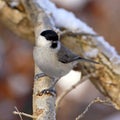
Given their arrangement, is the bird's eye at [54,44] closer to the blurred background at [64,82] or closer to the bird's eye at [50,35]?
the bird's eye at [50,35]

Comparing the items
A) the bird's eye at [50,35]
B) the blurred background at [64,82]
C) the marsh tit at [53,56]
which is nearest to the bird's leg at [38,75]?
the marsh tit at [53,56]

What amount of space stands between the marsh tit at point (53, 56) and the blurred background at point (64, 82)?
137cm

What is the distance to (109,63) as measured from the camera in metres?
2.13

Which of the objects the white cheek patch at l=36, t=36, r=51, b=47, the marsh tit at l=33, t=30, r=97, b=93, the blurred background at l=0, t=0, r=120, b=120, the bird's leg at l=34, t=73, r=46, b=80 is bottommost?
the bird's leg at l=34, t=73, r=46, b=80

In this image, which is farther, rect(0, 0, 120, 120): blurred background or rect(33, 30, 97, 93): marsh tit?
rect(0, 0, 120, 120): blurred background

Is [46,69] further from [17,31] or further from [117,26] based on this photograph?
[117,26]

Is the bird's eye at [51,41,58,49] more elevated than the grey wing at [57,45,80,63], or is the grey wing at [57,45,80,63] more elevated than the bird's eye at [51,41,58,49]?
the bird's eye at [51,41,58,49]

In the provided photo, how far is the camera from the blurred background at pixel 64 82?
348cm

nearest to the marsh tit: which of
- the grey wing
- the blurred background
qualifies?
the grey wing

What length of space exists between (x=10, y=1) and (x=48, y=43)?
0.98 ft

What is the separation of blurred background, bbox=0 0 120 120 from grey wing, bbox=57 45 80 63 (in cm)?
138

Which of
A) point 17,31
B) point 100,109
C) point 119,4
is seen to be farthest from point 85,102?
point 17,31

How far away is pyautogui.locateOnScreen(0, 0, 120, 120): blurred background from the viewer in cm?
348

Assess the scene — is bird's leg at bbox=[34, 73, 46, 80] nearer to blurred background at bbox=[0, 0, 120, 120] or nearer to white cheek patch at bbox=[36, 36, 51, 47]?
white cheek patch at bbox=[36, 36, 51, 47]
